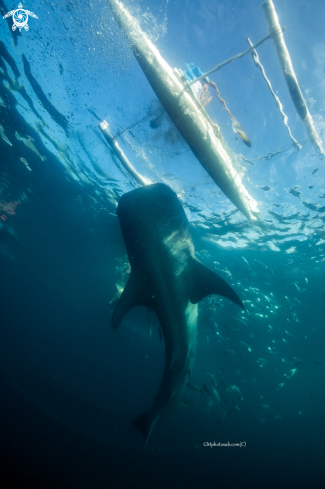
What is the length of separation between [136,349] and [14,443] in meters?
16.9

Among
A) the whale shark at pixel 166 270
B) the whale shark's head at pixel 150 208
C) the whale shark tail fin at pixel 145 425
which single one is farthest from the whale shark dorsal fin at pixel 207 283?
the whale shark tail fin at pixel 145 425

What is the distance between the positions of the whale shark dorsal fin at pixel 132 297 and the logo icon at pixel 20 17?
7.79m

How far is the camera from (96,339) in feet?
109

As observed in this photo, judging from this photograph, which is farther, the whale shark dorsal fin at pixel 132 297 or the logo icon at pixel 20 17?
the logo icon at pixel 20 17

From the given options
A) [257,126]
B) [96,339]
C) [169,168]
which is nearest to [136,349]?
[96,339]

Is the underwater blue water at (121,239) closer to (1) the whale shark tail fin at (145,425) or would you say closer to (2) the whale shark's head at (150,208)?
(2) the whale shark's head at (150,208)

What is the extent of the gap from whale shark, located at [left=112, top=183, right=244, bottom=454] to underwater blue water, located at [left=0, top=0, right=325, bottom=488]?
4098 millimetres

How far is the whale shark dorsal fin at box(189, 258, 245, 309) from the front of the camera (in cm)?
400

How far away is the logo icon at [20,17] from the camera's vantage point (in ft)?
18.9

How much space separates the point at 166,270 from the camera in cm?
383

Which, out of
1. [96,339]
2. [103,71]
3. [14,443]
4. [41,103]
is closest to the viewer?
[103,71]

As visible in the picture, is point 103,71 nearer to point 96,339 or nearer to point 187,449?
point 187,449

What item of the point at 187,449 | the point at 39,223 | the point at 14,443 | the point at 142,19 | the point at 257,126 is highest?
the point at 257,126

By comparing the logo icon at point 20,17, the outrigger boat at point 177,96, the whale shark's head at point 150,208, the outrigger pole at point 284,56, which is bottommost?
the whale shark's head at point 150,208
